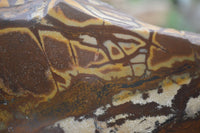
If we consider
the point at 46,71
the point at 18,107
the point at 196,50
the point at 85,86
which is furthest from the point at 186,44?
the point at 18,107

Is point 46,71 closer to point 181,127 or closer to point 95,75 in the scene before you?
point 95,75

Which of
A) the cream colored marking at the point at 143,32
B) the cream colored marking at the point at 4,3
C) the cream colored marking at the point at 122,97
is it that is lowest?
the cream colored marking at the point at 122,97

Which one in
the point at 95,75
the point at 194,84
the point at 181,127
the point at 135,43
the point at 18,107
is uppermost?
the point at 135,43

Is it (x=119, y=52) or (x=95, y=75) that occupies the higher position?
(x=119, y=52)

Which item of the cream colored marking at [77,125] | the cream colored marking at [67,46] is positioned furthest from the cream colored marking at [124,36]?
the cream colored marking at [77,125]

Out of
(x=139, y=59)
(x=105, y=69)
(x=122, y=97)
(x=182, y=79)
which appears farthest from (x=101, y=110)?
(x=182, y=79)

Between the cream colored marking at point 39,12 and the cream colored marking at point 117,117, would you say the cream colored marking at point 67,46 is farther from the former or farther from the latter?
the cream colored marking at point 117,117

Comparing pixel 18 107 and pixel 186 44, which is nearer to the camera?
pixel 186 44

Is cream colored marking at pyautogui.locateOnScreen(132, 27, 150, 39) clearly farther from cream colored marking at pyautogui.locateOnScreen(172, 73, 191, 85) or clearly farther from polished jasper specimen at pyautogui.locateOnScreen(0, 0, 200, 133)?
cream colored marking at pyautogui.locateOnScreen(172, 73, 191, 85)

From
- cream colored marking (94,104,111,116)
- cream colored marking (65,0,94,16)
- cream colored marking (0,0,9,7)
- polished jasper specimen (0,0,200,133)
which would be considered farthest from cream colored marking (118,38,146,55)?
cream colored marking (0,0,9,7)
